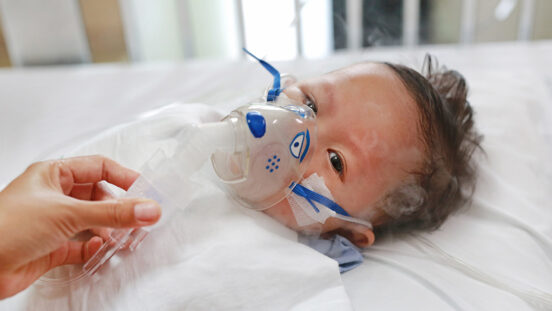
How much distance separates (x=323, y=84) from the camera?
0.98 meters

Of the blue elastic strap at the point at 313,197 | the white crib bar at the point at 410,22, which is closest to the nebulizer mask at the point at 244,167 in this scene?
the blue elastic strap at the point at 313,197

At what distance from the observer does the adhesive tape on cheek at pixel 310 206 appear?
905 mm

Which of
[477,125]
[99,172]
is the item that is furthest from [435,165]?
[99,172]

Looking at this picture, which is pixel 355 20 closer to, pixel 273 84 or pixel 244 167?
pixel 273 84

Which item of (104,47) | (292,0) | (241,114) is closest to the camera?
(241,114)

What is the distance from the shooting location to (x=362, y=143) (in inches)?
35.9

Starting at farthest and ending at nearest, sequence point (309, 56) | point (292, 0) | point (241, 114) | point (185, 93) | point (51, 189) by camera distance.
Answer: point (185, 93)
point (309, 56)
point (292, 0)
point (241, 114)
point (51, 189)

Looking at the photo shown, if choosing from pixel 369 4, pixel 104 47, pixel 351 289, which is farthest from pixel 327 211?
pixel 104 47

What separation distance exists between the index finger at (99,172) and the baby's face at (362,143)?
28 cm

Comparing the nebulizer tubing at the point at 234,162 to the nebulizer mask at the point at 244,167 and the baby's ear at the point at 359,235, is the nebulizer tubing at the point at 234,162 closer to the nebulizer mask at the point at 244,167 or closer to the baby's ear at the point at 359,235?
the nebulizer mask at the point at 244,167

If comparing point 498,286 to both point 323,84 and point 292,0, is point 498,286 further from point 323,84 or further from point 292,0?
point 292,0

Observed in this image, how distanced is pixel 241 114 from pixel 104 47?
6.60 ft

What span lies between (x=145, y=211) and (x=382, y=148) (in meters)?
0.49

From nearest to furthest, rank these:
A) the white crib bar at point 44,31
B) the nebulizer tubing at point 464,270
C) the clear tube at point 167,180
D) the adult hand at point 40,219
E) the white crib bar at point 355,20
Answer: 1. the adult hand at point 40,219
2. the clear tube at point 167,180
3. the nebulizer tubing at point 464,270
4. the white crib bar at point 355,20
5. the white crib bar at point 44,31
